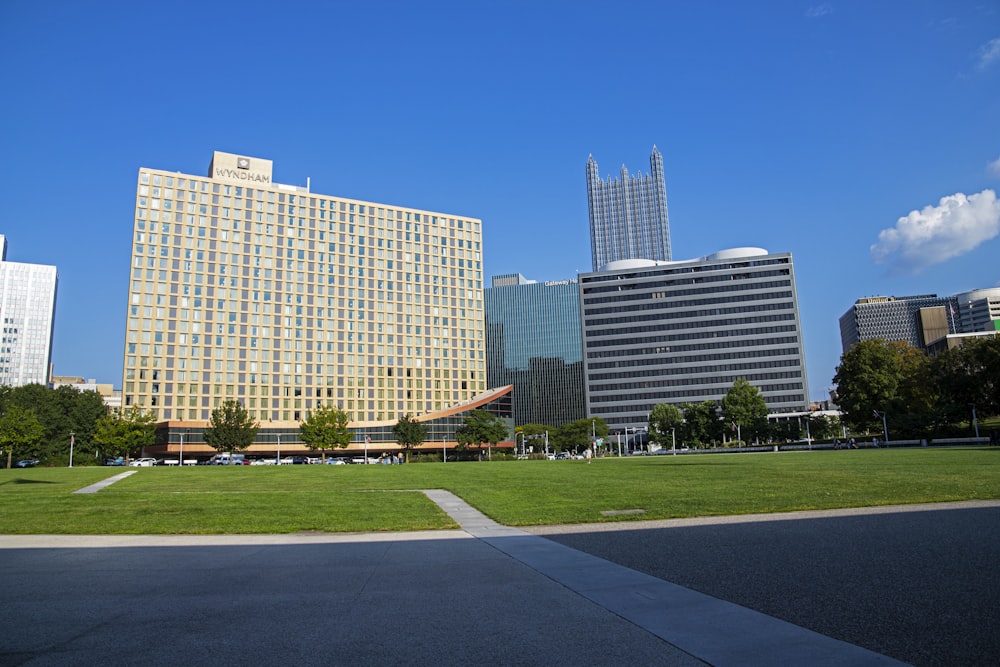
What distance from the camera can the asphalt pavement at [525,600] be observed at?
612cm

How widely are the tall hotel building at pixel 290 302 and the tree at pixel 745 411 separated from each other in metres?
68.4

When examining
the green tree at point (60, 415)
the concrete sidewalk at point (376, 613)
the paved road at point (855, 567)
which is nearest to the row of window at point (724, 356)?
the green tree at point (60, 415)

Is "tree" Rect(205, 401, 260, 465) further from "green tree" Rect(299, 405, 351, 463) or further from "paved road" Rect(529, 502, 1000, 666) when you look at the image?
"paved road" Rect(529, 502, 1000, 666)

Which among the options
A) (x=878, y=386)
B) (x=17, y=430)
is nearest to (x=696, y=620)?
(x=17, y=430)

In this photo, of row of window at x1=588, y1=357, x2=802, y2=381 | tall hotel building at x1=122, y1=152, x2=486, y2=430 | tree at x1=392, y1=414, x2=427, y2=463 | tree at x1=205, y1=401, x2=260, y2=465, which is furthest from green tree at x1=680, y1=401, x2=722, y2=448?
tree at x1=205, y1=401, x2=260, y2=465

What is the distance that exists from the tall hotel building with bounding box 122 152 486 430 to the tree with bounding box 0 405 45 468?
62.3 m

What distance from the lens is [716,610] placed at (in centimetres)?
754

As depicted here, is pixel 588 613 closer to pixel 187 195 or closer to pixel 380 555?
pixel 380 555

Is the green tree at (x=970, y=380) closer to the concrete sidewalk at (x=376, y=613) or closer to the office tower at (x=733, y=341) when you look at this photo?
the concrete sidewalk at (x=376, y=613)

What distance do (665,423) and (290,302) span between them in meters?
95.3

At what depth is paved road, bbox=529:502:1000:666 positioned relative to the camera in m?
6.49

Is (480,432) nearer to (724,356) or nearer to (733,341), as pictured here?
(724,356)

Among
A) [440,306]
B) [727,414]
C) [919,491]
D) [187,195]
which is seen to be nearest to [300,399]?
[440,306]

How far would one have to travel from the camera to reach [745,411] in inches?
5030
